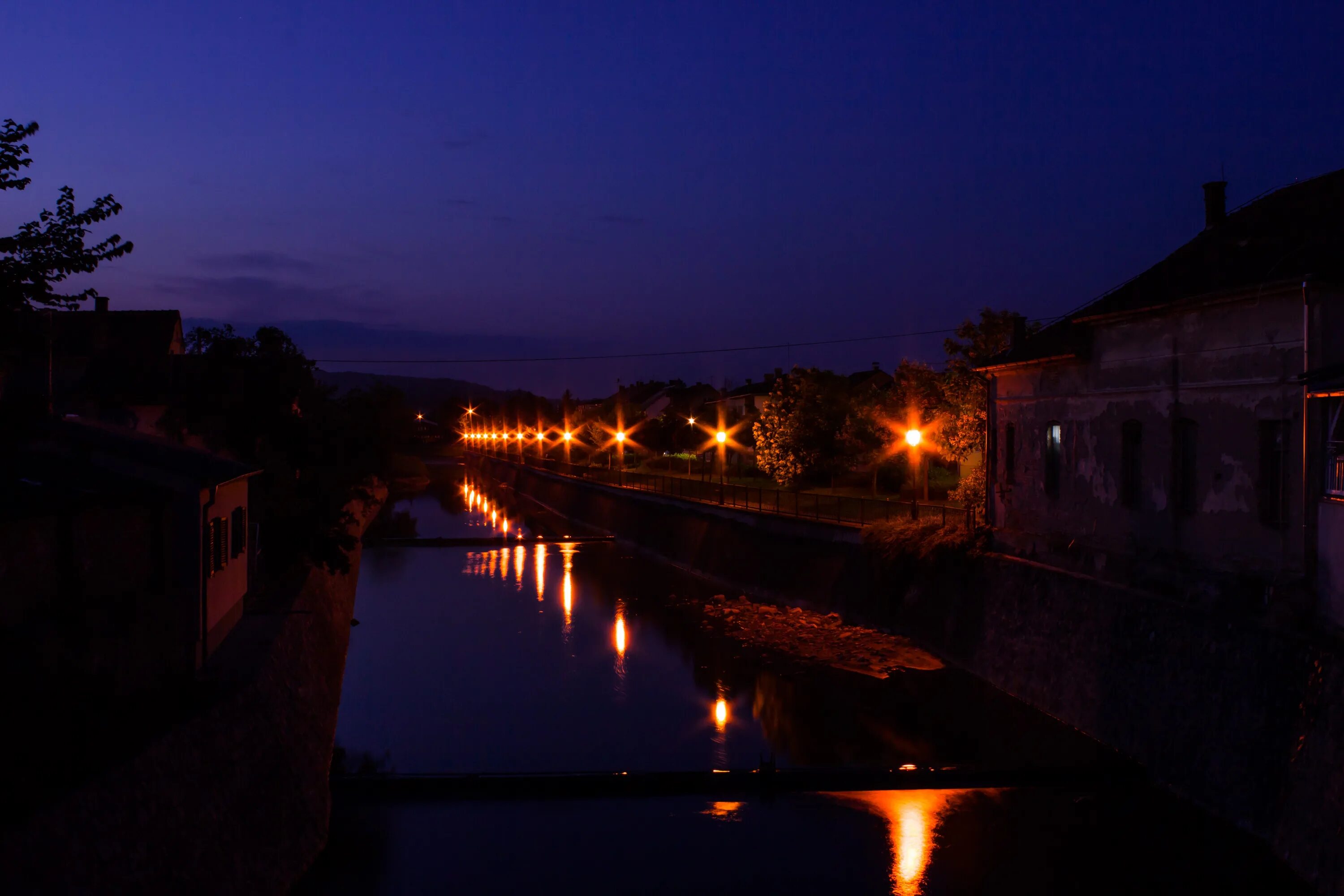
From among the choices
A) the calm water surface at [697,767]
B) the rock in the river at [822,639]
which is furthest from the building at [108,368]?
the rock in the river at [822,639]

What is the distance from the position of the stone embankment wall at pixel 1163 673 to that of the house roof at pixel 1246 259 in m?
4.70

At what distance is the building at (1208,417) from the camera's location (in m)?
12.5

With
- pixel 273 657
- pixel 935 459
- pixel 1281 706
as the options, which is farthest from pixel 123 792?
pixel 935 459

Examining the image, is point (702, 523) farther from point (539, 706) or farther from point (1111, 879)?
point (1111, 879)

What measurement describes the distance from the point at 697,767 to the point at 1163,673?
7.55m

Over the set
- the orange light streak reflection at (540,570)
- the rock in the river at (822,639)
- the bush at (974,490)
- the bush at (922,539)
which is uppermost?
the bush at (974,490)

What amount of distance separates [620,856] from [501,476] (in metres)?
→ 80.3

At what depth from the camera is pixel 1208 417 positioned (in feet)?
48.6

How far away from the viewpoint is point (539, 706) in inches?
785

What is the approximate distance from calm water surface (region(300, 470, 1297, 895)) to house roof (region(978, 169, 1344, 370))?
7.26 m

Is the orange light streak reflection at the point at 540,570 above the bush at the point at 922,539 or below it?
below

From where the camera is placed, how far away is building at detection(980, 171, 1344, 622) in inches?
492

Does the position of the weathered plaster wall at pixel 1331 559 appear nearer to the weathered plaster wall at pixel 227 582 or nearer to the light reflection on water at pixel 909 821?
the light reflection on water at pixel 909 821

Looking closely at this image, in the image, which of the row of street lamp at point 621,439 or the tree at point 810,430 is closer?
the row of street lamp at point 621,439
